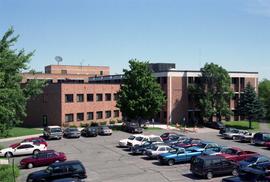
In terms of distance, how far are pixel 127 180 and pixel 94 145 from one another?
61.5 ft

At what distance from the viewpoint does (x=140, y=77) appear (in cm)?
6075

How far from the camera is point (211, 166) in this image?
3000 centimetres

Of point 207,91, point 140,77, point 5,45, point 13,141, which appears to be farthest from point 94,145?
point 207,91

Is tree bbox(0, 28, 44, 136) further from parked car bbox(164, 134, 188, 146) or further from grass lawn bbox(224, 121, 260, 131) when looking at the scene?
grass lawn bbox(224, 121, 260, 131)

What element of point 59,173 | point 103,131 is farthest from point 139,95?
point 59,173

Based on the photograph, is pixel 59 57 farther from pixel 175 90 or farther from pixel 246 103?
pixel 246 103

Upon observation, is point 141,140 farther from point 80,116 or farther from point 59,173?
point 80,116

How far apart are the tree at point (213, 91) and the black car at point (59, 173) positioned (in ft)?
146

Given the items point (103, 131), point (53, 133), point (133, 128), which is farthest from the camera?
point (133, 128)

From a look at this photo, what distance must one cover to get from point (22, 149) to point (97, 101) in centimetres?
3158

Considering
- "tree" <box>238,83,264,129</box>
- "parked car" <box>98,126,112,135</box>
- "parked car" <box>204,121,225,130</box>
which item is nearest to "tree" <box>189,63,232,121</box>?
"parked car" <box>204,121,225,130</box>

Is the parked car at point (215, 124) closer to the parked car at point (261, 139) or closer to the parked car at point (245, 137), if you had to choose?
the parked car at point (245, 137)

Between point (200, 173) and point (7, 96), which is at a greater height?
point (7, 96)

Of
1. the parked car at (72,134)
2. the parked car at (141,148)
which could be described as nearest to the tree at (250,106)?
the parked car at (72,134)
